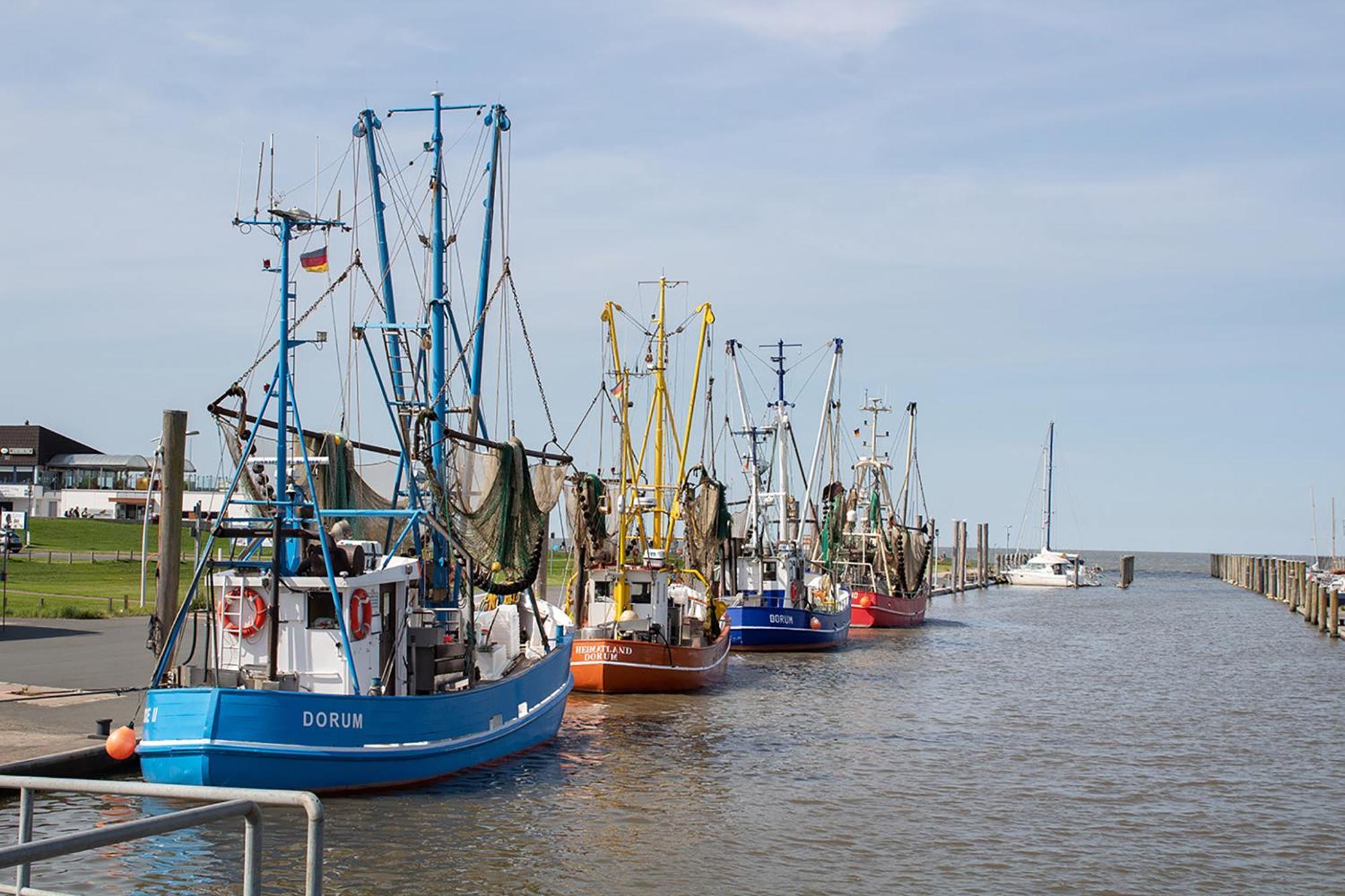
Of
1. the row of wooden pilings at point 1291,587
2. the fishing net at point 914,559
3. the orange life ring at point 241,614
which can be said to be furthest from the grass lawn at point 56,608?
the row of wooden pilings at point 1291,587

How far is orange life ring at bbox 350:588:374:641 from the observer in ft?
56.7

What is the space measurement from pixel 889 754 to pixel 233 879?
1263 cm

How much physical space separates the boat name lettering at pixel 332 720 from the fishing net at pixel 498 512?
3.82m

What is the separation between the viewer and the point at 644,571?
31281 millimetres

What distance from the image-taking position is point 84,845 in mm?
5609

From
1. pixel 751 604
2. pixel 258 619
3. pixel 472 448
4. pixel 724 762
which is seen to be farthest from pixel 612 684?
pixel 751 604

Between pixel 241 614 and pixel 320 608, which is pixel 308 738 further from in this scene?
pixel 241 614

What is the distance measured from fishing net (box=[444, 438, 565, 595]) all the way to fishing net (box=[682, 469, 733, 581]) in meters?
14.2

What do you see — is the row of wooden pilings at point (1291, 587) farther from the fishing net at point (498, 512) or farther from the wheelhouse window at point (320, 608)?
the wheelhouse window at point (320, 608)

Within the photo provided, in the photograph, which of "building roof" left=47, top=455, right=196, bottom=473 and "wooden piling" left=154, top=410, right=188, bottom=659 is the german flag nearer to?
"wooden piling" left=154, top=410, right=188, bottom=659

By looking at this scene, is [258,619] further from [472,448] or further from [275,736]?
[472,448]

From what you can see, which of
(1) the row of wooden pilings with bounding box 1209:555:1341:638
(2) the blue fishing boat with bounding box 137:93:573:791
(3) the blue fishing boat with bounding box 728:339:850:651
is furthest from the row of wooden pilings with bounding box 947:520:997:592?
(2) the blue fishing boat with bounding box 137:93:573:791

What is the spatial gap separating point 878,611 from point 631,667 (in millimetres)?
28359

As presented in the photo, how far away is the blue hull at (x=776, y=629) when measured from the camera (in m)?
42.8
